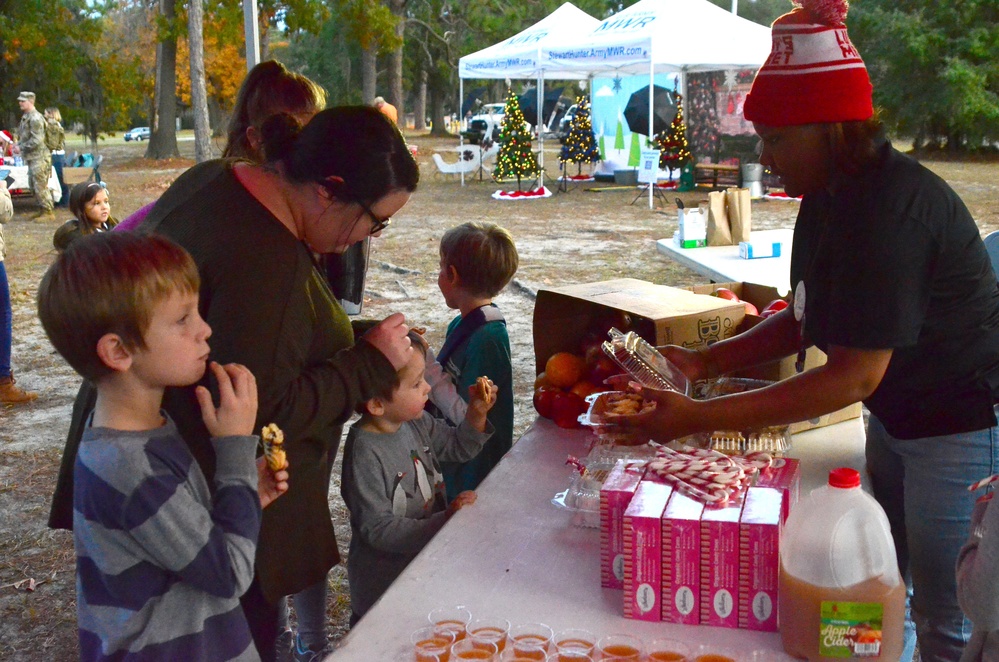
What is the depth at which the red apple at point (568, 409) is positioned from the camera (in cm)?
273

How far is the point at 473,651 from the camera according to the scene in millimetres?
1489

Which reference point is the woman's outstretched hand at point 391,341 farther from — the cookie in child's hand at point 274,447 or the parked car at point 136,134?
the parked car at point 136,134

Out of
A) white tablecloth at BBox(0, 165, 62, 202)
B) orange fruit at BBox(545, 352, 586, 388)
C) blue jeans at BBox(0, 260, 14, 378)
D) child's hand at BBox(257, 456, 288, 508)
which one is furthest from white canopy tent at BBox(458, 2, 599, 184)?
child's hand at BBox(257, 456, 288, 508)

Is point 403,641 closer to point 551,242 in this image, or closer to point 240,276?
point 240,276

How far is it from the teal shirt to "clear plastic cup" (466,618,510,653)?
1328mm

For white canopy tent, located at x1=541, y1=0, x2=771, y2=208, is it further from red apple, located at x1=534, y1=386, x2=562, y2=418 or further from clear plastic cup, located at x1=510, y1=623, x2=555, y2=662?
clear plastic cup, located at x1=510, y1=623, x2=555, y2=662

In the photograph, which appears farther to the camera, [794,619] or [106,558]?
[106,558]

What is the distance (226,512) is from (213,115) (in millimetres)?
54009

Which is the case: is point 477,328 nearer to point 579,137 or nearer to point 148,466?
point 148,466

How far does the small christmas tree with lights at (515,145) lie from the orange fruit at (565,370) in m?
14.8

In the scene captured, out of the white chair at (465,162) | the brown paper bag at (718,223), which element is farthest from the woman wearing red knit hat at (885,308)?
the white chair at (465,162)

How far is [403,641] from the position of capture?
1.58 metres

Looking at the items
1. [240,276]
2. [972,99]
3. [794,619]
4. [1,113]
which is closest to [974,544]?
[794,619]

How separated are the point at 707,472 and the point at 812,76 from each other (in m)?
0.81
